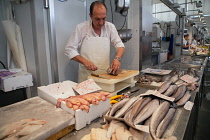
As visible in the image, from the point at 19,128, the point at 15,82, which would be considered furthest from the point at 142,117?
the point at 15,82

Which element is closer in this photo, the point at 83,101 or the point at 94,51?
the point at 83,101

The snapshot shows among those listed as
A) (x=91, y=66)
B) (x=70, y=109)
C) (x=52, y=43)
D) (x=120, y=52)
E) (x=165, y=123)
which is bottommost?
(x=165, y=123)

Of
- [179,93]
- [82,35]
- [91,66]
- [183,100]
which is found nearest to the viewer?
[183,100]

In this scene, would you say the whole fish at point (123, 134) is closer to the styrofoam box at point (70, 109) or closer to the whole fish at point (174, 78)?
the styrofoam box at point (70, 109)

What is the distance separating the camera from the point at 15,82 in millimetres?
2139

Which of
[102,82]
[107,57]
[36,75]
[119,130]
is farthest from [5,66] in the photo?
[119,130]

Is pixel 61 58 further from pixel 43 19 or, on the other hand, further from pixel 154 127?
pixel 154 127

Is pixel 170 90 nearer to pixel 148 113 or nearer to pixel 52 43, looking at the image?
pixel 148 113

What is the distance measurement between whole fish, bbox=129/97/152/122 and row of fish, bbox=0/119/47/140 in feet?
1.83

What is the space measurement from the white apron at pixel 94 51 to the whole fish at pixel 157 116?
1396 mm

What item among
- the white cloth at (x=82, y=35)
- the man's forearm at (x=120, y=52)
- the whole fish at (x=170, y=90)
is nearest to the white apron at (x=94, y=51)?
the white cloth at (x=82, y=35)

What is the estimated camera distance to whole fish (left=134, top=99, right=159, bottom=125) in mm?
972

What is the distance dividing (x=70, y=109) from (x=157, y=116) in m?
0.60

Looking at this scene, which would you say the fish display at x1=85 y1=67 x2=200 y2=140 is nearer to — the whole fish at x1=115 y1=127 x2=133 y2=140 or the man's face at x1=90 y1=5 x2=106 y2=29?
the whole fish at x1=115 y1=127 x2=133 y2=140
